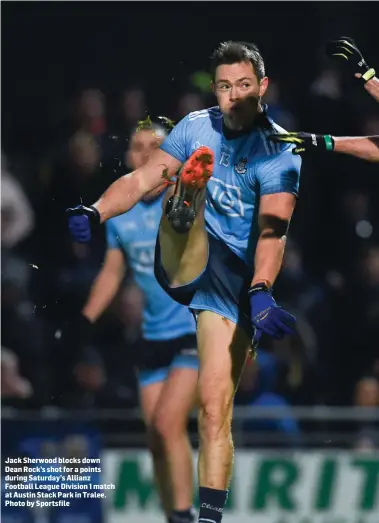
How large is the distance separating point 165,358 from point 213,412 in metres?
2.18

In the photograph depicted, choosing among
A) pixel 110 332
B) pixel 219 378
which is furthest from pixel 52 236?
pixel 219 378

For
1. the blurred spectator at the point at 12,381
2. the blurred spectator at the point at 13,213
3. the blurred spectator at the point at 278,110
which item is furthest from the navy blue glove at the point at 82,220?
the blurred spectator at the point at 13,213

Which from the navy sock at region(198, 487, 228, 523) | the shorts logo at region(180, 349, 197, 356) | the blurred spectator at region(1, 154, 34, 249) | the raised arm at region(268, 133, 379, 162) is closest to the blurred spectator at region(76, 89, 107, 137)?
the blurred spectator at region(1, 154, 34, 249)

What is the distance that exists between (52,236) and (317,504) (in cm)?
311

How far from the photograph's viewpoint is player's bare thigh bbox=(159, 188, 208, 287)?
318 inches

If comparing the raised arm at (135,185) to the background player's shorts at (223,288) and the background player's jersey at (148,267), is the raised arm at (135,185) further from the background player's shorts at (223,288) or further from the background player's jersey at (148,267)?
the background player's jersey at (148,267)

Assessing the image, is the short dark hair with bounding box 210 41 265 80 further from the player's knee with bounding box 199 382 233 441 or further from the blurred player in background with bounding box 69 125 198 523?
the player's knee with bounding box 199 382 233 441

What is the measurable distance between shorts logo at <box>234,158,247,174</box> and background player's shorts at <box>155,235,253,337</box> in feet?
1.39

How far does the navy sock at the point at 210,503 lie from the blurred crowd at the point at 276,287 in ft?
11.2

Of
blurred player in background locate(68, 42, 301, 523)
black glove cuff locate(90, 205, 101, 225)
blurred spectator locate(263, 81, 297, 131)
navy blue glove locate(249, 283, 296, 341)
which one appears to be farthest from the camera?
blurred spectator locate(263, 81, 297, 131)

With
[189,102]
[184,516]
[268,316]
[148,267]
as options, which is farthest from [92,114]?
[268,316]

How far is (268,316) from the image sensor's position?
24.2 feet

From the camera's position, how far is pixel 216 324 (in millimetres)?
7750

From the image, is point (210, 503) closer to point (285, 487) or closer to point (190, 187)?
point (190, 187)
